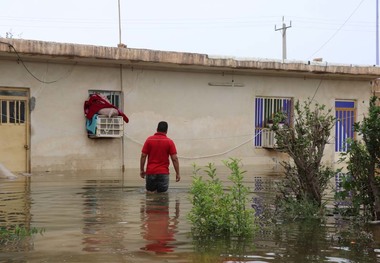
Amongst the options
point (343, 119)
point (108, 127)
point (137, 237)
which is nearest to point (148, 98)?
point (108, 127)

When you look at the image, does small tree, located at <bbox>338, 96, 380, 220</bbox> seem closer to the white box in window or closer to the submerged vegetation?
the submerged vegetation

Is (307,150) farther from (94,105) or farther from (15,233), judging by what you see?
(94,105)

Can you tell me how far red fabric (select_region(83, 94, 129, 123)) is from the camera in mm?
16578

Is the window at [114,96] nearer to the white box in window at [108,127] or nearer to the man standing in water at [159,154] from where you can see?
the white box in window at [108,127]

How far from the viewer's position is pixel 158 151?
10.3m

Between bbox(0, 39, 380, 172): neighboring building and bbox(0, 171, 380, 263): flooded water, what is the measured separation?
5746 millimetres

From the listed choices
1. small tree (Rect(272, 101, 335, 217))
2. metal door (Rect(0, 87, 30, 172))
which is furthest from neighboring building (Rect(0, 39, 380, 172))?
small tree (Rect(272, 101, 335, 217))

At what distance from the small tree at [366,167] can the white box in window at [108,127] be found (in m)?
9.93

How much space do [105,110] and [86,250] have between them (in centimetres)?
1116

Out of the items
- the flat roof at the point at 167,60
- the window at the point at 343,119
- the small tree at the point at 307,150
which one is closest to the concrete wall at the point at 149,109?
the flat roof at the point at 167,60

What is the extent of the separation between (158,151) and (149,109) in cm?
770

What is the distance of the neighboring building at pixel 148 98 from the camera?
15.8 meters

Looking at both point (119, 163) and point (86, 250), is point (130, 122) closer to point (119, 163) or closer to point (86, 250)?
point (119, 163)

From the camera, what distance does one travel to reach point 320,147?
26.6ft
